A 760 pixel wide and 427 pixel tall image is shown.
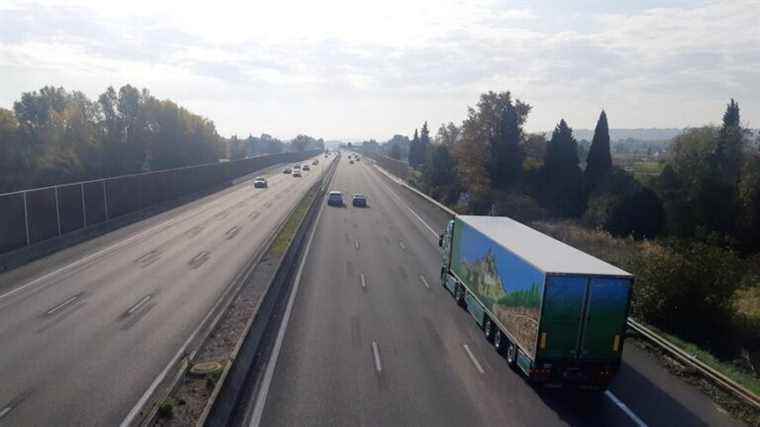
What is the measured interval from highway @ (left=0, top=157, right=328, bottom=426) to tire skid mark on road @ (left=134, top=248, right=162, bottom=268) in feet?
0.17

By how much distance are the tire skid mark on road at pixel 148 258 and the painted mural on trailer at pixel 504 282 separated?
16.7 m

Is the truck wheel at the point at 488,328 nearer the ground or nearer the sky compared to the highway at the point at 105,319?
nearer the sky

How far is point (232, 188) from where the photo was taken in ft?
264

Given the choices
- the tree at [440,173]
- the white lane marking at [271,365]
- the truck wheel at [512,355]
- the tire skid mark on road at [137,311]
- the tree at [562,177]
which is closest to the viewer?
the white lane marking at [271,365]

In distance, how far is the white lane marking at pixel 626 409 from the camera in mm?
13308

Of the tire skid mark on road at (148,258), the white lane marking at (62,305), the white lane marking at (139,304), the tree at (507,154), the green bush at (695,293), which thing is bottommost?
the tire skid mark on road at (148,258)

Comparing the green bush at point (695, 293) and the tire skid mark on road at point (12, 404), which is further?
the green bush at point (695, 293)

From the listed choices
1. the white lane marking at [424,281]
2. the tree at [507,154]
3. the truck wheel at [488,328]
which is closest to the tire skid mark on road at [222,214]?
the white lane marking at [424,281]

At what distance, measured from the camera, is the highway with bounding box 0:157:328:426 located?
13.4 m

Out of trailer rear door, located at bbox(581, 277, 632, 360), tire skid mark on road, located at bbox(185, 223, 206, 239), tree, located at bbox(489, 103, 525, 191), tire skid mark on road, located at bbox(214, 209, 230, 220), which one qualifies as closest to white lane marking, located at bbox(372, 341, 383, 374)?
trailer rear door, located at bbox(581, 277, 632, 360)

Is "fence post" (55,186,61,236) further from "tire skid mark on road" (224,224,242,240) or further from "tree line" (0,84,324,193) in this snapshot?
"tree line" (0,84,324,193)

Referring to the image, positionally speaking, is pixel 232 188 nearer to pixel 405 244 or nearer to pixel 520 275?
pixel 405 244

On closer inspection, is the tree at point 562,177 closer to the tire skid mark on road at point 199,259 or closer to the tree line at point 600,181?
the tree line at point 600,181

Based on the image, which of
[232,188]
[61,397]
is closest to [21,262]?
[61,397]
